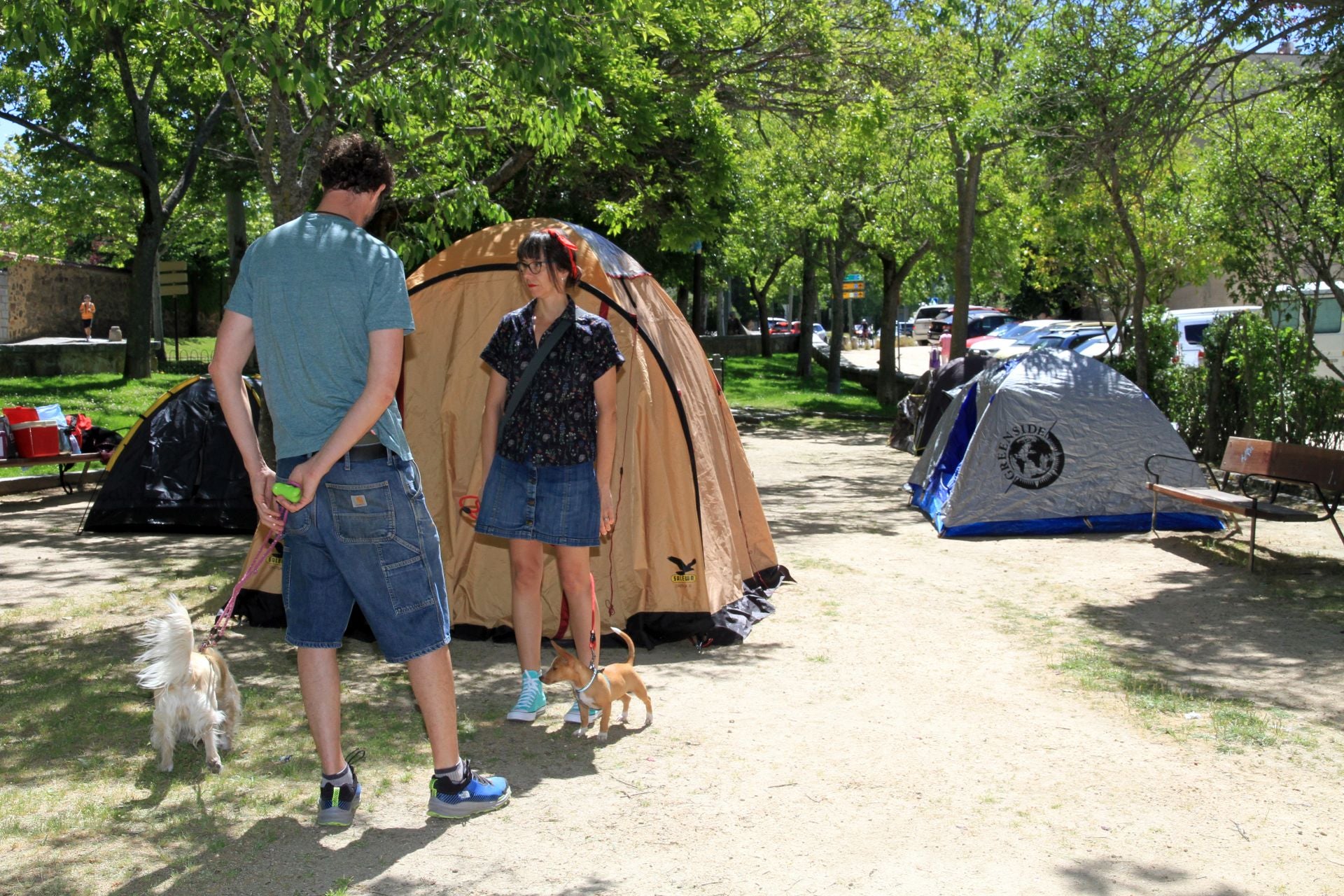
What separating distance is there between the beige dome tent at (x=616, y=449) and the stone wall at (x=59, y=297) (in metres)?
31.4

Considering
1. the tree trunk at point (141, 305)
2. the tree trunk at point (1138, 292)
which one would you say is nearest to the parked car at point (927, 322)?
the tree trunk at point (141, 305)

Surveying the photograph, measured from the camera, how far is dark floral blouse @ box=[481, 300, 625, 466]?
4.60 m

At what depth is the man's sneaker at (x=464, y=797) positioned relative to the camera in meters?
3.79

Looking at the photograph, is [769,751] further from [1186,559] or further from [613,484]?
[1186,559]

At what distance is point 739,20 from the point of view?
39.0 ft

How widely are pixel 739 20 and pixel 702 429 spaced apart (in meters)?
6.79

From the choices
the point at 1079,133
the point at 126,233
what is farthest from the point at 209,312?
the point at 1079,133

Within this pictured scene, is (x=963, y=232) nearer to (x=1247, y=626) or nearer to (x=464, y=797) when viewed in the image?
(x=1247, y=626)

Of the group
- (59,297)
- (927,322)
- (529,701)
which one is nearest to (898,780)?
(529,701)

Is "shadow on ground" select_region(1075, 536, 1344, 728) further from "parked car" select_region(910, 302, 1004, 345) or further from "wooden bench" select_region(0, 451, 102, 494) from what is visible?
"parked car" select_region(910, 302, 1004, 345)

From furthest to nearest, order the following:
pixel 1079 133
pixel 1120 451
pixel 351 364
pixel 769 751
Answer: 1. pixel 1079 133
2. pixel 1120 451
3. pixel 769 751
4. pixel 351 364

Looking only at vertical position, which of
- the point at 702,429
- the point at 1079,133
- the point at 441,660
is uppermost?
the point at 1079,133

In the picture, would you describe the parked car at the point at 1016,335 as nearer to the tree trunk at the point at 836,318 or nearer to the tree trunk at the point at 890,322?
the tree trunk at the point at 836,318

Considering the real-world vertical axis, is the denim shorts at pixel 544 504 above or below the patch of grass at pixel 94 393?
below
